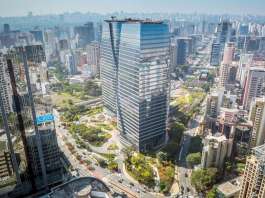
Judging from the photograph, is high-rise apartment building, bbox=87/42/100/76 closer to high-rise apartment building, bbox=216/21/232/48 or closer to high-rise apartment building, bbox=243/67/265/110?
high-rise apartment building, bbox=243/67/265/110

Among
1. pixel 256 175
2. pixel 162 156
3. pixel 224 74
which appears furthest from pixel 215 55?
pixel 256 175

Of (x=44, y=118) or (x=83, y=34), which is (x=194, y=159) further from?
(x=83, y=34)

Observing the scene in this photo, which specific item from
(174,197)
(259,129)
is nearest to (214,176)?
(174,197)

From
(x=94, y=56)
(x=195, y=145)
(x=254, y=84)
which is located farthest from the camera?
(x=94, y=56)

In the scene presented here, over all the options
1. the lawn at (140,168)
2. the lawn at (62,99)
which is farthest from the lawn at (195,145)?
the lawn at (62,99)

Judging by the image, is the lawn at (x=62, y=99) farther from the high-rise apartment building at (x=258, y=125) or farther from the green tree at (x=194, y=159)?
the high-rise apartment building at (x=258, y=125)
